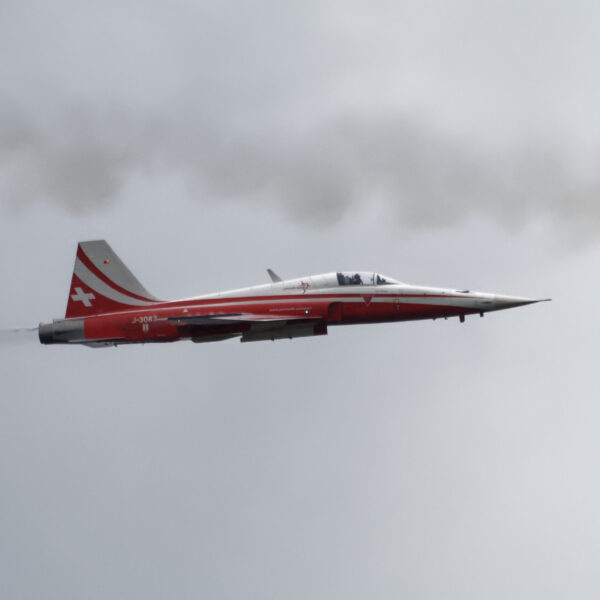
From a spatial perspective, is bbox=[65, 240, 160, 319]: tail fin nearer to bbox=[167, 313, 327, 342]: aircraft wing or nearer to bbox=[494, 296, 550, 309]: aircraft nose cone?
bbox=[167, 313, 327, 342]: aircraft wing

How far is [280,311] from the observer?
157 feet

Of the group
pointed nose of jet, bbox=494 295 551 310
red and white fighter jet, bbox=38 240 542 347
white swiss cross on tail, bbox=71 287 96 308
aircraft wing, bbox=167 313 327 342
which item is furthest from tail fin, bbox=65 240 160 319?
pointed nose of jet, bbox=494 295 551 310

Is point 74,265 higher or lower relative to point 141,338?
higher

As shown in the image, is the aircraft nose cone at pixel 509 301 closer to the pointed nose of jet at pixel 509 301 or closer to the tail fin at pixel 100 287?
the pointed nose of jet at pixel 509 301

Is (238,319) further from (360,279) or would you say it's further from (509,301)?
(509,301)

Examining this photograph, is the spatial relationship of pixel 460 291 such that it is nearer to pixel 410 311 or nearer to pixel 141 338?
pixel 410 311

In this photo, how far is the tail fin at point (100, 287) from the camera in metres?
49.8

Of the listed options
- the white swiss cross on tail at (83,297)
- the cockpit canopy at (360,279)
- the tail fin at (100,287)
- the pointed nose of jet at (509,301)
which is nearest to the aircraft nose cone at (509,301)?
the pointed nose of jet at (509,301)

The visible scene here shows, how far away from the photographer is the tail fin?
1961 inches

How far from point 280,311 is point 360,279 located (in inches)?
145

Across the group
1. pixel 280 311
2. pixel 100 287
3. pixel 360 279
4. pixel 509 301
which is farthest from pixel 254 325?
pixel 509 301

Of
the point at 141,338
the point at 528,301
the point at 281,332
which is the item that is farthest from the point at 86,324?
the point at 528,301

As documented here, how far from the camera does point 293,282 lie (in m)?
48.4

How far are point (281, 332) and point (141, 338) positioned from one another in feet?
19.1
